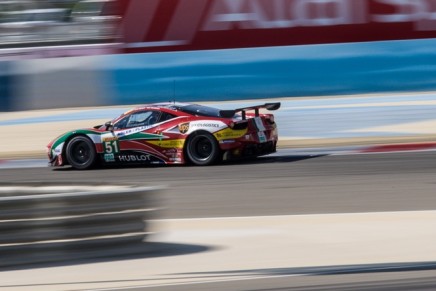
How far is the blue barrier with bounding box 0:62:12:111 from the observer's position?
18.9 m

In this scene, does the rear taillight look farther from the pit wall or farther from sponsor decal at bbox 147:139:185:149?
the pit wall

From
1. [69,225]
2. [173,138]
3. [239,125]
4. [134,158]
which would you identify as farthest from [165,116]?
[69,225]

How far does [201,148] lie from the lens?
1344 centimetres

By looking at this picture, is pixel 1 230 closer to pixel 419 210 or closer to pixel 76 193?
pixel 76 193

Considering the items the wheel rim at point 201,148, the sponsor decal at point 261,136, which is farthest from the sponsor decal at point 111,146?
the sponsor decal at point 261,136

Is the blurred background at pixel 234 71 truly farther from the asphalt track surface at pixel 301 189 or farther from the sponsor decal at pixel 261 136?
the sponsor decal at pixel 261 136

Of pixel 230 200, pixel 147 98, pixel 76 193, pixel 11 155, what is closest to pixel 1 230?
pixel 76 193

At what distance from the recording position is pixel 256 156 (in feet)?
46.4

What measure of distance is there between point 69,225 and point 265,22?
12919mm

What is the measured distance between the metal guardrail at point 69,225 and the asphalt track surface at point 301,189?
3.79 ft

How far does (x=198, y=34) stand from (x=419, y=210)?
11.1m

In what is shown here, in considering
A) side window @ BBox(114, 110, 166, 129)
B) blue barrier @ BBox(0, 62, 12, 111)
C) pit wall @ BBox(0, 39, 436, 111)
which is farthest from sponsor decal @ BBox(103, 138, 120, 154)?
blue barrier @ BBox(0, 62, 12, 111)

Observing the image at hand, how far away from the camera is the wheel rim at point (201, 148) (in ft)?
43.7

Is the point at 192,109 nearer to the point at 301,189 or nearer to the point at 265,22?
the point at 301,189
